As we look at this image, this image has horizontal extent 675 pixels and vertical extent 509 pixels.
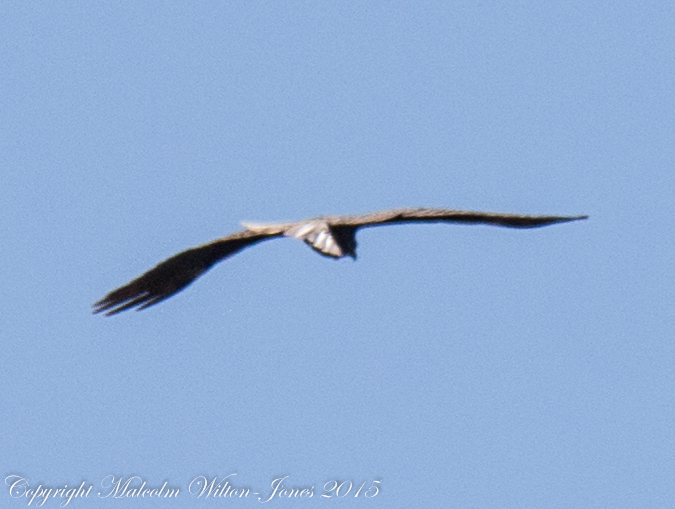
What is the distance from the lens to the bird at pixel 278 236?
12.8 metres

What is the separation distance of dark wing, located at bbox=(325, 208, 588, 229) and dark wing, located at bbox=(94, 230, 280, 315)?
5.31 feet

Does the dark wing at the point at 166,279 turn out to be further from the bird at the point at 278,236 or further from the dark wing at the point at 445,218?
the dark wing at the point at 445,218

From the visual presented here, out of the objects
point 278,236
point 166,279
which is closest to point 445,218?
point 278,236

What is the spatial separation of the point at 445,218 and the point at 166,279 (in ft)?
10.6

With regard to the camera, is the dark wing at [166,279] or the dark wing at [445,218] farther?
the dark wing at [166,279]

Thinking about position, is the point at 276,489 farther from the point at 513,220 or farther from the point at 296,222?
the point at 513,220

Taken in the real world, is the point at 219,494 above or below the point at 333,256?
below

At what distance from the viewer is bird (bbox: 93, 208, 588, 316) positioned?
1284cm

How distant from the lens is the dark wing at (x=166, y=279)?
566 inches

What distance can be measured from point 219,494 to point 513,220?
13.3ft

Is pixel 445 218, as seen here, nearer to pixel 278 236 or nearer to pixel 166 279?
pixel 278 236

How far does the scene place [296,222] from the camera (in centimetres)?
1392

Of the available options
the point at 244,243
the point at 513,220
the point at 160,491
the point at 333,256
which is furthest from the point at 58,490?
the point at 513,220

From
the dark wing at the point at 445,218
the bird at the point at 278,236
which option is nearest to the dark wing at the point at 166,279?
the bird at the point at 278,236
